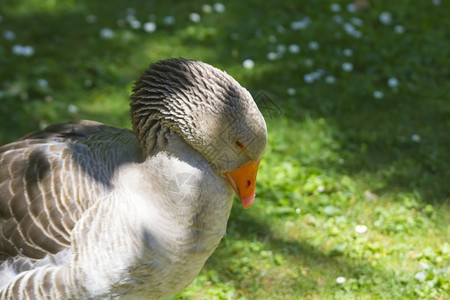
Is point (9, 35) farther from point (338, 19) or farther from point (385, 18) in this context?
point (385, 18)

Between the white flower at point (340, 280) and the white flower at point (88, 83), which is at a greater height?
the white flower at point (88, 83)

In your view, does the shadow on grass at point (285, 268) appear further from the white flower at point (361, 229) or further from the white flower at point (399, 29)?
the white flower at point (399, 29)

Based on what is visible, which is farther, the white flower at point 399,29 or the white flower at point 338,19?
the white flower at point 338,19

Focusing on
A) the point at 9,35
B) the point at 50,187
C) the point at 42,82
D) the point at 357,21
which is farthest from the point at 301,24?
the point at 50,187

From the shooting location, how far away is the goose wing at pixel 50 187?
281cm

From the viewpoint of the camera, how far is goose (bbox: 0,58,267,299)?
9.12ft

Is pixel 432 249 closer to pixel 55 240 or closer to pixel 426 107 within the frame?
pixel 426 107

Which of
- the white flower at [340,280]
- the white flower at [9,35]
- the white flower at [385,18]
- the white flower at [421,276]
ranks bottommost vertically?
the white flower at [385,18]

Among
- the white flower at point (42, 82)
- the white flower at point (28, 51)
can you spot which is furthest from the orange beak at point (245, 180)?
the white flower at point (28, 51)

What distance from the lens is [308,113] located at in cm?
527

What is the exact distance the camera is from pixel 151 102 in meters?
2.86

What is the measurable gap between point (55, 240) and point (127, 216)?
0.37m

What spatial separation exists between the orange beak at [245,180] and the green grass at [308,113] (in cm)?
37

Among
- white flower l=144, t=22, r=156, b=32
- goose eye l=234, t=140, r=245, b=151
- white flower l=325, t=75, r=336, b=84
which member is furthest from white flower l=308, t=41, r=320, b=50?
goose eye l=234, t=140, r=245, b=151
